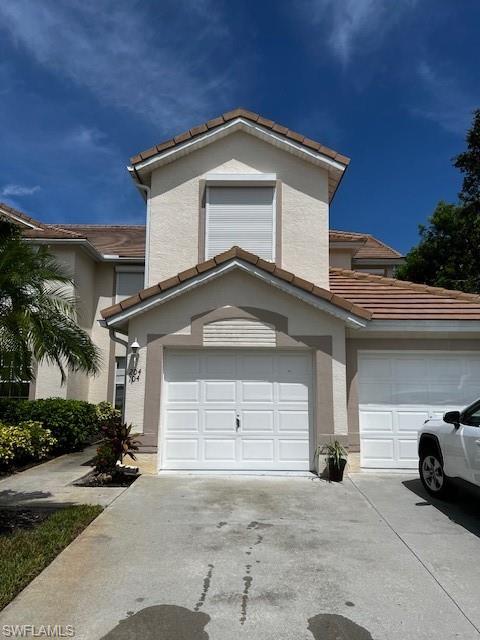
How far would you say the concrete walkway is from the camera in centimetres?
750

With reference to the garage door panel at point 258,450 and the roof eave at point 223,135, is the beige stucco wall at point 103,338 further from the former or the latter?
the garage door panel at point 258,450

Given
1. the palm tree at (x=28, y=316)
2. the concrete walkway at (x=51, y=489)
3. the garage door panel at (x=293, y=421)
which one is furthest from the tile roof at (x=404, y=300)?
the concrete walkway at (x=51, y=489)

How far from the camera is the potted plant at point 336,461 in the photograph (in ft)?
29.1

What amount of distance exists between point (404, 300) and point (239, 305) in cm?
373

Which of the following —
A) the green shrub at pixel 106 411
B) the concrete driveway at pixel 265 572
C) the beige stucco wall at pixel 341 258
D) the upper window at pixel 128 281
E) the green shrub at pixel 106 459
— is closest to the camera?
the concrete driveway at pixel 265 572

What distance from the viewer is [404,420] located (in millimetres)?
9953

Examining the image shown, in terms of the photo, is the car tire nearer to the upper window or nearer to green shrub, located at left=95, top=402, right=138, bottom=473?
green shrub, located at left=95, top=402, right=138, bottom=473

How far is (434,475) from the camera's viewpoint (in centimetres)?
771

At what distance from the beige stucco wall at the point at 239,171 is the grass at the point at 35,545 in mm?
5770

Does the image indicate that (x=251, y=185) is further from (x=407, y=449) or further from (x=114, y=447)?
(x=407, y=449)

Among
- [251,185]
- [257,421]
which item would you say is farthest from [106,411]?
[251,185]

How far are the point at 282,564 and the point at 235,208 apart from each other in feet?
27.0

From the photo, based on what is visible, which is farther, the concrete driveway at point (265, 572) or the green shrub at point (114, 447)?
the green shrub at point (114, 447)

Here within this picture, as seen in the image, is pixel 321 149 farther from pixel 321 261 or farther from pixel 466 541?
pixel 466 541
